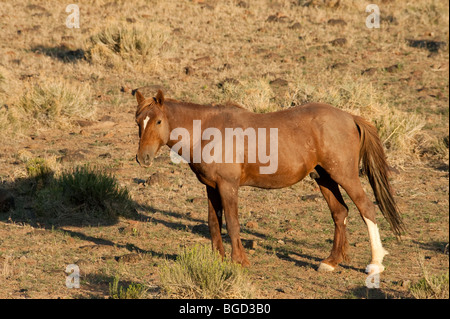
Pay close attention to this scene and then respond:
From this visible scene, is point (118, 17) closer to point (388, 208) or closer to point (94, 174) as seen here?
point (94, 174)

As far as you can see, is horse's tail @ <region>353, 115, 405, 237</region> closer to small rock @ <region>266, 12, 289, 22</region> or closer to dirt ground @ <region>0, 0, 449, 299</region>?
dirt ground @ <region>0, 0, 449, 299</region>

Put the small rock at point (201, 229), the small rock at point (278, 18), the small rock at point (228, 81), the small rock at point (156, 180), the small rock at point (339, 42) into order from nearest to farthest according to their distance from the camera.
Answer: the small rock at point (201, 229) → the small rock at point (156, 180) → the small rock at point (228, 81) → the small rock at point (339, 42) → the small rock at point (278, 18)

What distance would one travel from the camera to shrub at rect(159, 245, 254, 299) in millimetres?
6461

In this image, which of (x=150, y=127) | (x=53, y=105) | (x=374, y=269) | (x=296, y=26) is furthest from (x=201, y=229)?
(x=296, y=26)

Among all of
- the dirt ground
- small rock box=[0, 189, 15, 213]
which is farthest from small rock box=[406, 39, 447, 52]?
small rock box=[0, 189, 15, 213]

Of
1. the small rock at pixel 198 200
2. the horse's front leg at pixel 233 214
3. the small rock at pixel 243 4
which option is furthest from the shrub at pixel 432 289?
the small rock at pixel 243 4

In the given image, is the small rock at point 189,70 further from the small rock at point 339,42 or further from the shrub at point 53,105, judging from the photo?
the small rock at point 339,42

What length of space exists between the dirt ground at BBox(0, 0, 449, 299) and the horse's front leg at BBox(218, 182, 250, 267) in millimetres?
392

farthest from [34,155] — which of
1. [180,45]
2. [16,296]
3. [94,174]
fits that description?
[180,45]

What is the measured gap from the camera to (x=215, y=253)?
7258 millimetres

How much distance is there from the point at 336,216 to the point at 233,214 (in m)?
1.53

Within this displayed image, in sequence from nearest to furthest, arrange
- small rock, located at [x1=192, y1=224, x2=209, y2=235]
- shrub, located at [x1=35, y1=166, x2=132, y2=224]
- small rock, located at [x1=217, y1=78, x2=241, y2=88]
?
small rock, located at [x1=192, y1=224, x2=209, y2=235]
shrub, located at [x1=35, y1=166, x2=132, y2=224]
small rock, located at [x1=217, y1=78, x2=241, y2=88]

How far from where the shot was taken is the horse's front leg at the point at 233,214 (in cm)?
747

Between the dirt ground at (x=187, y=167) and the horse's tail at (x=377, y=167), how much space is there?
0.63 m
